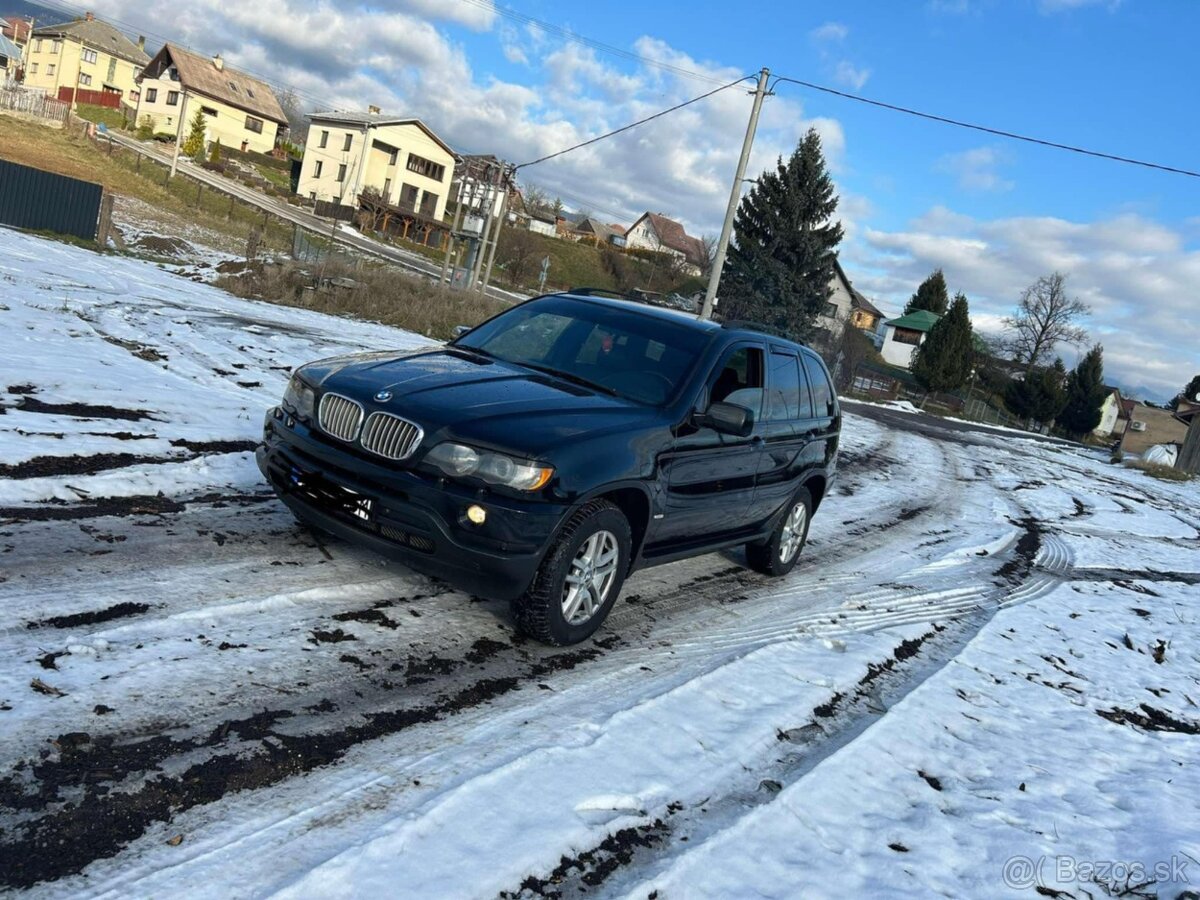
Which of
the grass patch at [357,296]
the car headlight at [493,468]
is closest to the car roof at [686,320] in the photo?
the car headlight at [493,468]

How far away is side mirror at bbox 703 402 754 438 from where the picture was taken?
5387mm

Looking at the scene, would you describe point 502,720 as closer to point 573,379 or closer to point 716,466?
point 573,379

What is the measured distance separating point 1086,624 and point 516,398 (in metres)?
5.24

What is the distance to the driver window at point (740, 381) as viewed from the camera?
227 inches

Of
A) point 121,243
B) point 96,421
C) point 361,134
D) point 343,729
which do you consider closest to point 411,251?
point 361,134

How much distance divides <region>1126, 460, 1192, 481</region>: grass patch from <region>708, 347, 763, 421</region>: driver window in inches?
944

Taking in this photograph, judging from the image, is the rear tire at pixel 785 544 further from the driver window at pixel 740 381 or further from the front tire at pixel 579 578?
the front tire at pixel 579 578

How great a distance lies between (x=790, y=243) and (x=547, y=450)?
1713 inches

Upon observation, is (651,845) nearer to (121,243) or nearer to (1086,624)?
(1086,624)

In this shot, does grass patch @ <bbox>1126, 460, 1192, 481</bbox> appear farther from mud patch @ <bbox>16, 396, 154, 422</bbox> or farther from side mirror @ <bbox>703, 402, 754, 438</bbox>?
mud patch @ <bbox>16, 396, 154, 422</bbox>

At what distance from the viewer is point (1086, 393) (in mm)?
66750

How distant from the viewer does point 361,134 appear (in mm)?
69625

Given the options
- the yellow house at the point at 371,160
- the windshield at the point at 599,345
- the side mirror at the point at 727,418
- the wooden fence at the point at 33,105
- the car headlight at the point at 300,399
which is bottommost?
the car headlight at the point at 300,399

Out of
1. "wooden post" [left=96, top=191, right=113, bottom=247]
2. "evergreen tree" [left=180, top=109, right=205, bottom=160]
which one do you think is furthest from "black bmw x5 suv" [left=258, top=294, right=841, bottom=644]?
"evergreen tree" [left=180, top=109, right=205, bottom=160]
